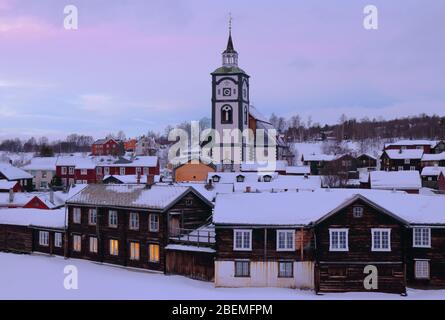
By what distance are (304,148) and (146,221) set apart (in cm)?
12130

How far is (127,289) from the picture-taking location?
1067 inches

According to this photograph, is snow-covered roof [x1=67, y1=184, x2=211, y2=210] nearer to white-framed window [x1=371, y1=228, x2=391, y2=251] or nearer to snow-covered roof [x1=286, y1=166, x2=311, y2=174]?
white-framed window [x1=371, y1=228, x2=391, y2=251]

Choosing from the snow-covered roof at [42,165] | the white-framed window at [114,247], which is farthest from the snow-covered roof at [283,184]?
the snow-covered roof at [42,165]

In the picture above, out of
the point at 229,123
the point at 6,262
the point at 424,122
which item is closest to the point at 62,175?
the point at 229,123

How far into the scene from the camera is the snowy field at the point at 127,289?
1014 inches

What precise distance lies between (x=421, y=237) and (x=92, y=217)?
905 inches

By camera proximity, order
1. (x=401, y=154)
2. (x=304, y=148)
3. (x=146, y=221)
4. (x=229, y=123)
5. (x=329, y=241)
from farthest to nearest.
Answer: (x=304, y=148), (x=401, y=154), (x=229, y=123), (x=146, y=221), (x=329, y=241)

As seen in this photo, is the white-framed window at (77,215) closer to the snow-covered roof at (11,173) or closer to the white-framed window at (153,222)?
the white-framed window at (153,222)

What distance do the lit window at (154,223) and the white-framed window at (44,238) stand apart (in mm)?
11219

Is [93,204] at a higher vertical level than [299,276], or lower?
higher

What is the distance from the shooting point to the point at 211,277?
29.7 meters

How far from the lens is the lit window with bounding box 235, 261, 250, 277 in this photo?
28578mm
